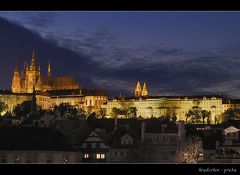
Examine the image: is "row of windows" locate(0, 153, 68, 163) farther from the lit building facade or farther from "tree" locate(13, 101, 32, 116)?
the lit building facade

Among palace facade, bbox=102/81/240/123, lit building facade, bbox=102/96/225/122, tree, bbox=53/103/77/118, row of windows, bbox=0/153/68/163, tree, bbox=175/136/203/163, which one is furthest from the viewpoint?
palace facade, bbox=102/81/240/123

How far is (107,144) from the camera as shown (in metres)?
17.6

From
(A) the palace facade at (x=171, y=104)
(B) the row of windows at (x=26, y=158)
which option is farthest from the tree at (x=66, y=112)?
(A) the palace facade at (x=171, y=104)

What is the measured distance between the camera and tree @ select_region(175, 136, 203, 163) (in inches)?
558

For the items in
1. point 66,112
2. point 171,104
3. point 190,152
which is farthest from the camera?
point 171,104

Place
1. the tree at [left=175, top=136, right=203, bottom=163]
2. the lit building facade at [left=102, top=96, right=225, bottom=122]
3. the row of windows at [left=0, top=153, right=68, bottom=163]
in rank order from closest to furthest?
the row of windows at [left=0, top=153, right=68, bottom=163]
the tree at [left=175, top=136, right=203, bottom=163]
the lit building facade at [left=102, top=96, right=225, bottom=122]

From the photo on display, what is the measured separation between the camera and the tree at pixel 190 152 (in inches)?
558

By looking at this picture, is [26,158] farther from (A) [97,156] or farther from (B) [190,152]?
(B) [190,152]

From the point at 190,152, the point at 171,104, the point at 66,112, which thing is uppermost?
the point at 171,104

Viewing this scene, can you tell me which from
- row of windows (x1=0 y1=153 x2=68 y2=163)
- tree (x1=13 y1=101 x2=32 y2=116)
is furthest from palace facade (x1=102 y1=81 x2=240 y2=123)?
row of windows (x1=0 y1=153 x2=68 y2=163)

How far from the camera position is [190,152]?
50.8 ft

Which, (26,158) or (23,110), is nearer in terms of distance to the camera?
(26,158)

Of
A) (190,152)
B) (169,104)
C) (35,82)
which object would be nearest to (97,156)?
(190,152)
